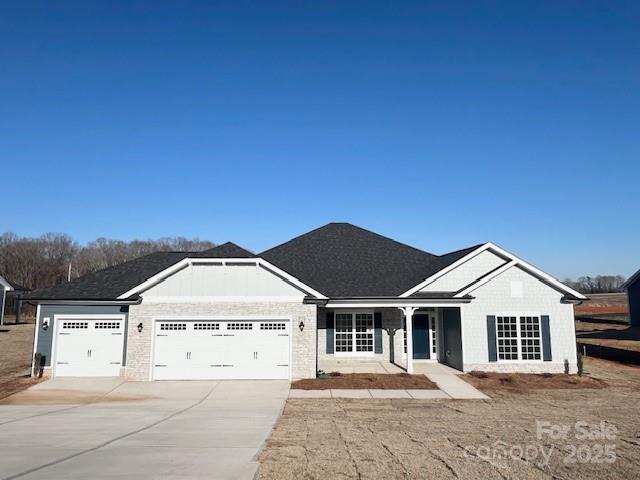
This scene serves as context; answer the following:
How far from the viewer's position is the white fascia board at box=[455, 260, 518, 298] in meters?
20.1

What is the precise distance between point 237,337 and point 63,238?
8947cm

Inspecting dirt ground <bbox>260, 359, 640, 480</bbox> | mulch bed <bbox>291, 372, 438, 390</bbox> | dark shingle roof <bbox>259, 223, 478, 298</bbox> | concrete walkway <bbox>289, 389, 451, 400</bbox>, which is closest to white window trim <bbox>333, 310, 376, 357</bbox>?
dark shingle roof <bbox>259, 223, 478, 298</bbox>

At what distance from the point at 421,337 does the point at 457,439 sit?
13163 mm

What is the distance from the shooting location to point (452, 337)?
69.8 feet

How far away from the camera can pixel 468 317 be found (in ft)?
65.8

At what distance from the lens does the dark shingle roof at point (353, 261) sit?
22016mm

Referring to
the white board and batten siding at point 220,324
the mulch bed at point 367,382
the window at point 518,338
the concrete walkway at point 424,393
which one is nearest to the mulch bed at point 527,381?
the concrete walkway at point 424,393

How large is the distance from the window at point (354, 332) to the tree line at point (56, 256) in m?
54.6

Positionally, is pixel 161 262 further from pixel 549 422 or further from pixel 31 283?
pixel 31 283

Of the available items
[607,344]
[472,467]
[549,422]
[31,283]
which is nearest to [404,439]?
[472,467]

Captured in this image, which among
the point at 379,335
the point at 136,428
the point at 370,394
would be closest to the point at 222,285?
the point at 370,394

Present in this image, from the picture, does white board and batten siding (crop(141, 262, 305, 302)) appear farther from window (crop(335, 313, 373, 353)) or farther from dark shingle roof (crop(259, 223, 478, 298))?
window (crop(335, 313, 373, 353))

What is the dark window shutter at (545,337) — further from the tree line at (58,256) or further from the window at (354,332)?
the tree line at (58,256)

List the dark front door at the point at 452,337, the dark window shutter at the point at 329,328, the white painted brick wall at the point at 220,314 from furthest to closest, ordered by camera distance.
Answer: the dark window shutter at the point at 329,328
the dark front door at the point at 452,337
the white painted brick wall at the point at 220,314
